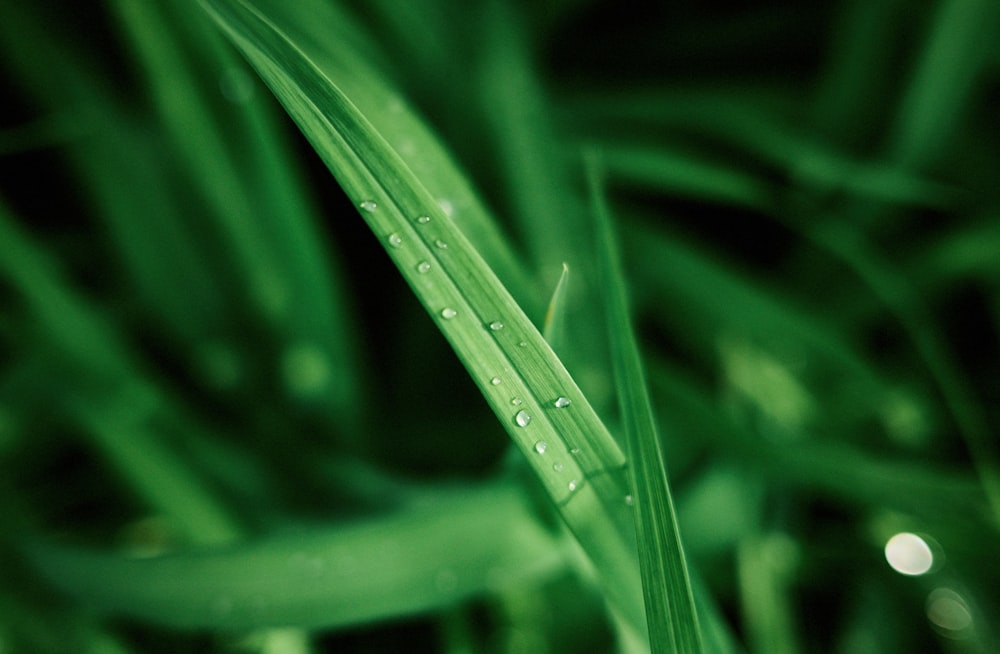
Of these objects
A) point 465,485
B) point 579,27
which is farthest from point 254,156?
point 579,27

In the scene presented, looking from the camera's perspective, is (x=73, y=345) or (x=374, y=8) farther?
(x=374, y=8)

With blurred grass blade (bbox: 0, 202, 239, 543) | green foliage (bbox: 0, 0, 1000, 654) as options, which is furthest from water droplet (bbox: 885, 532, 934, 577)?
blurred grass blade (bbox: 0, 202, 239, 543)

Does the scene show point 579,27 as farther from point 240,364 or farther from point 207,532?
point 207,532

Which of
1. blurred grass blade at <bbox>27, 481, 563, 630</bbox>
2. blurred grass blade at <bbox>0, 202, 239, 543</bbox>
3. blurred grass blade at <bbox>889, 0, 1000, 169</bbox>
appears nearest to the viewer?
blurred grass blade at <bbox>27, 481, 563, 630</bbox>

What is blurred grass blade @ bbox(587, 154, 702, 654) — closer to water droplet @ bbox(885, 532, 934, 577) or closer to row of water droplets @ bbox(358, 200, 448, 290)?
row of water droplets @ bbox(358, 200, 448, 290)

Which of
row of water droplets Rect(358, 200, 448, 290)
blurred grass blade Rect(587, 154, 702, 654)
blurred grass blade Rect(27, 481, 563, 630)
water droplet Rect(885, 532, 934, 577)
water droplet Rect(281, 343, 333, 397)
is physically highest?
water droplet Rect(281, 343, 333, 397)

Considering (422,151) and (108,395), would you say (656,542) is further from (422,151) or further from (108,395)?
(108,395)
